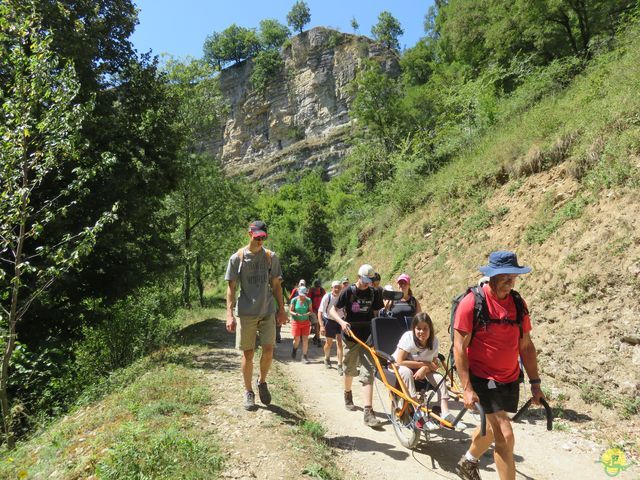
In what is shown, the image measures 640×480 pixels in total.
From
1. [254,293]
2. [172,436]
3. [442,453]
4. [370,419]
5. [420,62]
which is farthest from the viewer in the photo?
[420,62]

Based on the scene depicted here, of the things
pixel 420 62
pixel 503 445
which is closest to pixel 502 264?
pixel 503 445

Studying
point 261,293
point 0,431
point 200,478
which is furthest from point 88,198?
point 200,478

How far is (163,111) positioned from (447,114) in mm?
13499

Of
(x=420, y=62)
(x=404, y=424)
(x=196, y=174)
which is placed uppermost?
(x=420, y=62)

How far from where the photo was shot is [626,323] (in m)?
5.93

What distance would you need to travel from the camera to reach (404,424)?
16.1 ft

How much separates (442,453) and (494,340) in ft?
6.69

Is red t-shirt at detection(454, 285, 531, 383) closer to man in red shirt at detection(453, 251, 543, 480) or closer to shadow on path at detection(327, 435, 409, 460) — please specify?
man in red shirt at detection(453, 251, 543, 480)

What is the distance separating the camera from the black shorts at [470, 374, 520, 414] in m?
3.41

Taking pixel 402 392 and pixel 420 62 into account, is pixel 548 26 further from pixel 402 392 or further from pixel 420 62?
pixel 420 62

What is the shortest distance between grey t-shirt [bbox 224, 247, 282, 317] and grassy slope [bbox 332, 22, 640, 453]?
4.49m

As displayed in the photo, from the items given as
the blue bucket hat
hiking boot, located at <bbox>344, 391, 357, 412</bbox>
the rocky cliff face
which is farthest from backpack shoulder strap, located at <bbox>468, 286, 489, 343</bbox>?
the rocky cliff face

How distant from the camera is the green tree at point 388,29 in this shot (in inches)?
2707

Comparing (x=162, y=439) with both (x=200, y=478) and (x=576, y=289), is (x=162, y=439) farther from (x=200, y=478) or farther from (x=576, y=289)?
(x=576, y=289)
